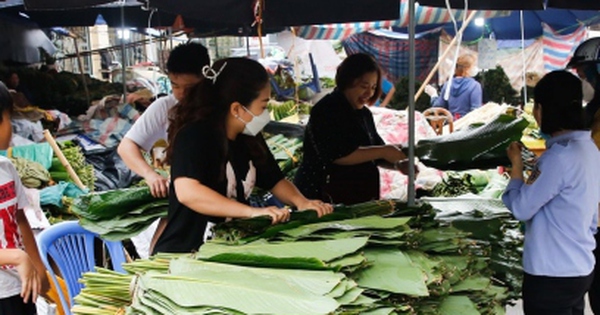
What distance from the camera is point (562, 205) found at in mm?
2586

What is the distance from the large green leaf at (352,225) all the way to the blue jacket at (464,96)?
6.66 m

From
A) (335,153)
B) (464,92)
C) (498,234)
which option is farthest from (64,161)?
(464,92)

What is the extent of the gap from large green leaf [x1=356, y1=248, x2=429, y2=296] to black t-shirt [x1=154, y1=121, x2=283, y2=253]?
2.11ft

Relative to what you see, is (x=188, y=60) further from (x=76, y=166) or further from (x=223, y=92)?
(x=76, y=166)

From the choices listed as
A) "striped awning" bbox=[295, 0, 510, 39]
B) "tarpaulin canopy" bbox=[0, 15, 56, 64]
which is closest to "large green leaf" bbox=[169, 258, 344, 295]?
"striped awning" bbox=[295, 0, 510, 39]

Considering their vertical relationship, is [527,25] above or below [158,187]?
above

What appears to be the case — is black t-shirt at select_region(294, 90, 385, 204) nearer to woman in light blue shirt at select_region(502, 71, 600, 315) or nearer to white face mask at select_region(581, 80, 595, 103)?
woman in light blue shirt at select_region(502, 71, 600, 315)

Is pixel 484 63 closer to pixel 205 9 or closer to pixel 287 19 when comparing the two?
pixel 287 19

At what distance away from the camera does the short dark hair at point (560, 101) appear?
2566 millimetres

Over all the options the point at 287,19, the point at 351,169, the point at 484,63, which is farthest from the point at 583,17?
the point at 351,169

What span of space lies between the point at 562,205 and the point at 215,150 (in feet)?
4.67

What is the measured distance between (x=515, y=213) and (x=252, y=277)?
139 centimetres

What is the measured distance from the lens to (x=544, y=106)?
2.65 meters

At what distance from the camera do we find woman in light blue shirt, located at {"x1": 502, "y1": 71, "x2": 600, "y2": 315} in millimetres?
2559
